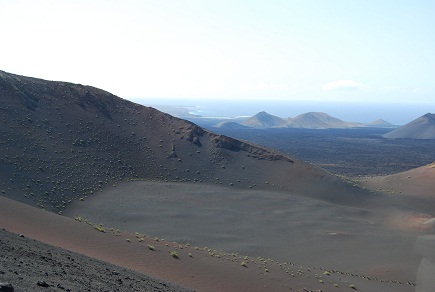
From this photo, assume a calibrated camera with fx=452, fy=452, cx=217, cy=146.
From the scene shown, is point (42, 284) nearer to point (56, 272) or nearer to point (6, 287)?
point (6, 287)

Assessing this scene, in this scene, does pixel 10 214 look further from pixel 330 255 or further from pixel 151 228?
pixel 330 255

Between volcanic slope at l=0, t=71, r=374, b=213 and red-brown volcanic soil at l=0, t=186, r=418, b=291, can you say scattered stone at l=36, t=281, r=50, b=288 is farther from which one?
volcanic slope at l=0, t=71, r=374, b=213

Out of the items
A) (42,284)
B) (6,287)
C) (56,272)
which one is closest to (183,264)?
(56,272)

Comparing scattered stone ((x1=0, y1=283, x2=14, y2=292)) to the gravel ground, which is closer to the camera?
scattered stone ((x1=0, y1=283, x2=14, y2=292))

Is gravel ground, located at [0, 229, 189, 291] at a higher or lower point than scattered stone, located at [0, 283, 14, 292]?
lower

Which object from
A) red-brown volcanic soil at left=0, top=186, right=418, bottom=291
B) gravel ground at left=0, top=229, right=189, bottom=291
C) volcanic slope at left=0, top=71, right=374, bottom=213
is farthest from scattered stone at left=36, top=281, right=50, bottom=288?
volcanic slope at left=0, top=71, right=374, bottom=213

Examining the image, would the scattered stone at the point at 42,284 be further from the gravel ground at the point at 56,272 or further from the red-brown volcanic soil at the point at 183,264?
the red-brown volcanic soil at the point at 183,264

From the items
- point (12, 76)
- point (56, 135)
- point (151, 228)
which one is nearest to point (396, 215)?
point (151, 228)
